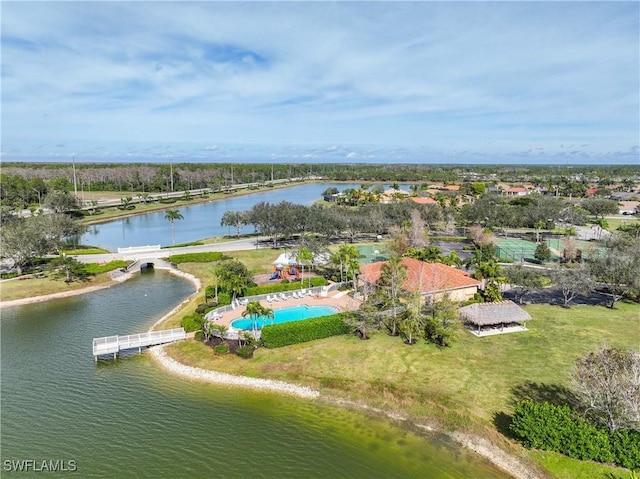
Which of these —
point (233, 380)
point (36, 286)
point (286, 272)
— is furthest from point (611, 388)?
point (36, 286)

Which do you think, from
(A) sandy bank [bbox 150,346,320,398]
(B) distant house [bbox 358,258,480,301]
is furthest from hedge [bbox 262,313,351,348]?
(B) distant house [bbox 358,258,480,301]

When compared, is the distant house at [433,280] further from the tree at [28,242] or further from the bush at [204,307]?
the tree at [28,242]

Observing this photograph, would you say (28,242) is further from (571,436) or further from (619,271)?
(619,271)

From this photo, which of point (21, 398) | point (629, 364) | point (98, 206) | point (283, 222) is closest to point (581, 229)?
point (283, 222)

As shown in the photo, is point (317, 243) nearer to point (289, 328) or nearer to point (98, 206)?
point (289, 328)

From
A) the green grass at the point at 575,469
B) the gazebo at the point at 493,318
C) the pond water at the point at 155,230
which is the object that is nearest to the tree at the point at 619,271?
the gazebo at the point at 493,318

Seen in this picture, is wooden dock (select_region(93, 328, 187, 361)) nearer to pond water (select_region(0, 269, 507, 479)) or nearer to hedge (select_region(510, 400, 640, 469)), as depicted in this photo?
pond water (select_region(0, 269, 507, 479))
